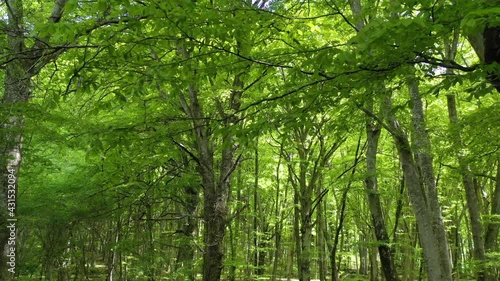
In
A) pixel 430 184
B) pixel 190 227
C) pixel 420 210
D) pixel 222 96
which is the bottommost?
pixel 190 227

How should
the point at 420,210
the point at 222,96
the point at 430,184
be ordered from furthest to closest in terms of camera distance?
the point at 430,184 → the point at 222,96 → the point at 420,210

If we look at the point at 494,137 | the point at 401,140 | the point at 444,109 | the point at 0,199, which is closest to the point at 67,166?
the point at 0,199

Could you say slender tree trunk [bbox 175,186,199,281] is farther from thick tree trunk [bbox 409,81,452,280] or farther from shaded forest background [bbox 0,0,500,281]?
thick tree trunk [bbox 409,81,452,280]

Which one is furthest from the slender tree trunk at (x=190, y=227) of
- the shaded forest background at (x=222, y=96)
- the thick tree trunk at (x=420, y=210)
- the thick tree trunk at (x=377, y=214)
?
the thick tree trunk at (x=420, y=210)

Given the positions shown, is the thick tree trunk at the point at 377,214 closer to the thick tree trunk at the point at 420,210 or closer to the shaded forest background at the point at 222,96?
the shaded forest background at the point at 222,96

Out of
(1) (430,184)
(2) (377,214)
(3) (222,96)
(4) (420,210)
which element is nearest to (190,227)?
(2) (377,214)

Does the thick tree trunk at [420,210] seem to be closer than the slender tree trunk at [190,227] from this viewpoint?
Yes

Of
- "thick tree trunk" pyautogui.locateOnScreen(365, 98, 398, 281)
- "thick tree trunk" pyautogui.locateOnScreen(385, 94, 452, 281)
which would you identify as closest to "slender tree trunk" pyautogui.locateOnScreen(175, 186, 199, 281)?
"thick tree trunk" pyautogui.locateOnScreen(365, 98, 398, 281)

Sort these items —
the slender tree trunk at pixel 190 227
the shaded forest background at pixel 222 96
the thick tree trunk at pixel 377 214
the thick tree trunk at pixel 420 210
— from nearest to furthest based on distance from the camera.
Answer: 1. the shaded forest background at pixel 222 96
2. the thick tree trunk at pixel 420 210
3. the thick tree trunk at pixel 377 214
4. the slender tree trunk at pixel 190 227

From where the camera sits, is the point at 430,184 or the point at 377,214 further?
the point at 377,214

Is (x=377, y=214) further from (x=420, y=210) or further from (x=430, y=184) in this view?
(x=420, y=210)

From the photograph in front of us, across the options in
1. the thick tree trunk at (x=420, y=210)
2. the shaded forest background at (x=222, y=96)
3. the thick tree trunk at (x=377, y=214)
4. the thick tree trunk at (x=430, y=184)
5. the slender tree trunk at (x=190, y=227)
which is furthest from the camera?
the slender tree trunk at (x=190, y=227)

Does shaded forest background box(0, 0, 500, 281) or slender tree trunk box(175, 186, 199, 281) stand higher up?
shaded forest background box(0, 0, 500, 281)

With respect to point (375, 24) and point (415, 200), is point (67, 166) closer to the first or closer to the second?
point (415, 200)
